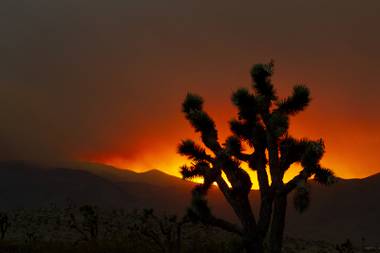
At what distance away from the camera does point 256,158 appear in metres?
16.0

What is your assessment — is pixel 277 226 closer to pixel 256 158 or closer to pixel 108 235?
pixel 256 158

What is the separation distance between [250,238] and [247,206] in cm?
86

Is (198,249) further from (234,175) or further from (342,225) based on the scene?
(342,225)

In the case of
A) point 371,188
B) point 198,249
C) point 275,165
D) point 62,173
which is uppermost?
point 62,173

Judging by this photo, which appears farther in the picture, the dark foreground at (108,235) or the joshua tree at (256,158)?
the dark foreground at (108,235)

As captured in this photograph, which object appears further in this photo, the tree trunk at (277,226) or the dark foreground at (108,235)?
the dark foreground at (108,235)

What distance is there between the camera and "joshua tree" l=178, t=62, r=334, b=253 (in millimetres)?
15055

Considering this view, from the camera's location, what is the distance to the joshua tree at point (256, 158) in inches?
593

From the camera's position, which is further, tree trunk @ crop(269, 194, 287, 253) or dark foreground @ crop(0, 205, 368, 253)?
dark foreground @ crop(0, 205, 368, 253)

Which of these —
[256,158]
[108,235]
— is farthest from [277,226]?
[108,235]

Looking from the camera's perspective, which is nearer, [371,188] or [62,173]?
[371,188]

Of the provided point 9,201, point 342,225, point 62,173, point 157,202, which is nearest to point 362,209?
point 342,225

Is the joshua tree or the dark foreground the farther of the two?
the dark foreground

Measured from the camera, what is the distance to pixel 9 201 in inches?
4742
